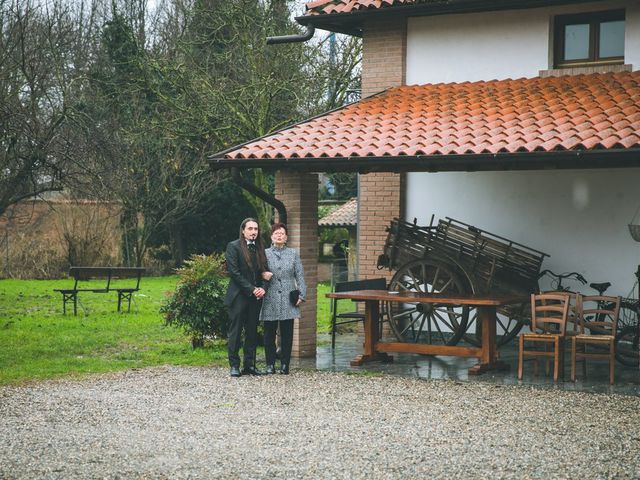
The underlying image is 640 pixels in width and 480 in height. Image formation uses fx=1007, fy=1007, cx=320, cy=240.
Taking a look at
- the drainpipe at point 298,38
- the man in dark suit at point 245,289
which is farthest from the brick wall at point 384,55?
the man in dark suit at point 245,289

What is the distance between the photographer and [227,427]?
876 cm

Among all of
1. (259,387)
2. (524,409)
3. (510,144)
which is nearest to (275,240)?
(259,387)

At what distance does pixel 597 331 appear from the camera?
1266 cm

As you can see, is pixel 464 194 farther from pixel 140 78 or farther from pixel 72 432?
pixel 140 78

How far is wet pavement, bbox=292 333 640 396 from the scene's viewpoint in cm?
1141

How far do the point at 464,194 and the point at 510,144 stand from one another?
3.27 metres

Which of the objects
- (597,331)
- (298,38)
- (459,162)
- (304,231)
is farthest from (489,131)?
(298,38)

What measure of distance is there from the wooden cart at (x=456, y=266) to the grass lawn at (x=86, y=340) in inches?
108

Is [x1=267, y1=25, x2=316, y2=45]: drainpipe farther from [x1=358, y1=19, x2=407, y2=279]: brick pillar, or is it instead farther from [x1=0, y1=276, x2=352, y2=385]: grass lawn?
[x1=0, y1=276, x2=352, y2=385]: grass lawn

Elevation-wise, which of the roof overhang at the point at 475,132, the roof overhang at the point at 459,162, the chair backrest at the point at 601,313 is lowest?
the chair backrest at the point at 601,313

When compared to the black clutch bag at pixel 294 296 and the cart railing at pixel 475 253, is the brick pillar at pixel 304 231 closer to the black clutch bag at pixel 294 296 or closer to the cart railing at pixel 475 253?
the cart railing at pixel 475 253

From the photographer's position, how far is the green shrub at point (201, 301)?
13.9 metres

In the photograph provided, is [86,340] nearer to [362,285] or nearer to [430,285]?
[362,285]

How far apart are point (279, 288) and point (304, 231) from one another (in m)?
1.54
